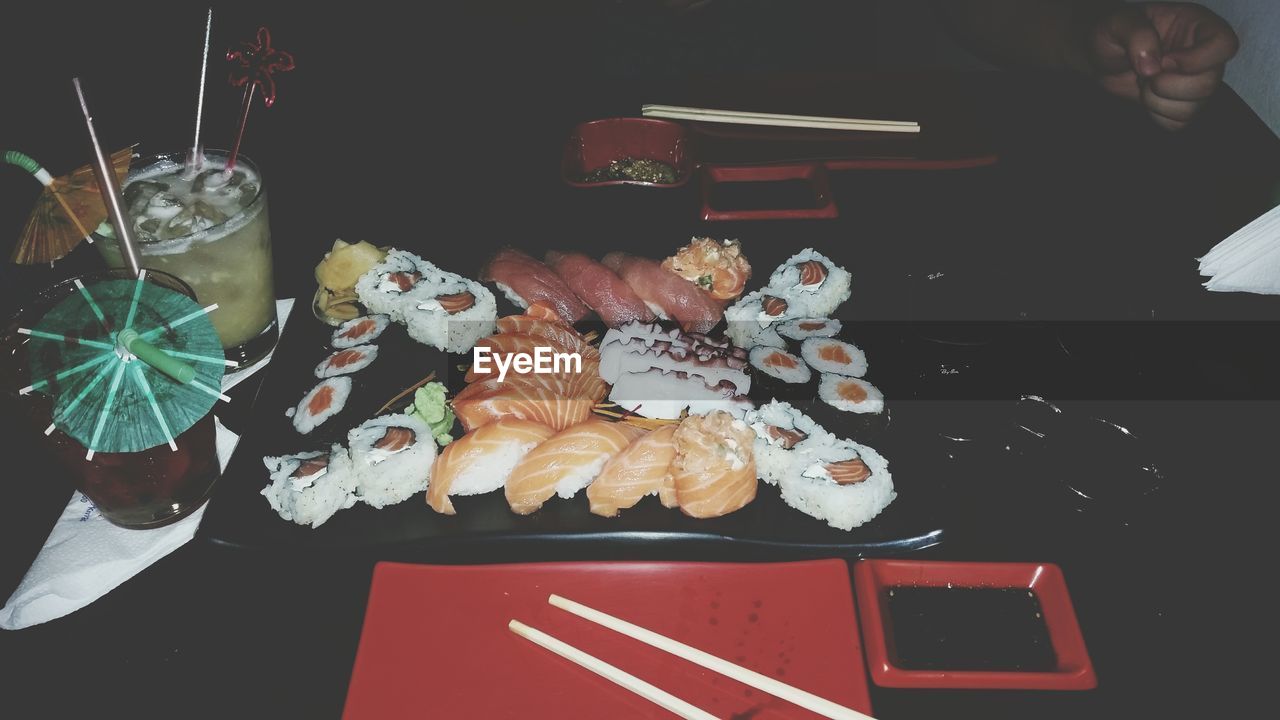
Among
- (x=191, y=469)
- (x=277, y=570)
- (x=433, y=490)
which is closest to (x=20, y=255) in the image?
(x=191, y=469)

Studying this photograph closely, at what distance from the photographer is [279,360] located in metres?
2.40

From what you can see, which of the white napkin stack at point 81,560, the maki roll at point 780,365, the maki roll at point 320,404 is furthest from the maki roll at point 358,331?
the maki roll at point 780,365

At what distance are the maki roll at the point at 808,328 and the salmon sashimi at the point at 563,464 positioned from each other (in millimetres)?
672

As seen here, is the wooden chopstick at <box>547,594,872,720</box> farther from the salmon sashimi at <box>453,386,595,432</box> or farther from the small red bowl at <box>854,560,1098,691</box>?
the salmon sashimi at <box>453,386,595,432</box>

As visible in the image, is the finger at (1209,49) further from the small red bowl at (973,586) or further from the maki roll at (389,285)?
the maki roll at (389,285)

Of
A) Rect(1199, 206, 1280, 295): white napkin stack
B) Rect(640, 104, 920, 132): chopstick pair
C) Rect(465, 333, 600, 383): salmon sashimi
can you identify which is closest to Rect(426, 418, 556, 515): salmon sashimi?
Rect(465, 333, 600, 383): salmon sashimi

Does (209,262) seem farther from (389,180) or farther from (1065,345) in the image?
(1065,345)

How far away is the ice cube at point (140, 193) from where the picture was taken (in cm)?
213

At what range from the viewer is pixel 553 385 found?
7.63ft

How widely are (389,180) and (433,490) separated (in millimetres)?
1678

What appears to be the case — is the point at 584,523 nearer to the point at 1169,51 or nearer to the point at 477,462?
the point at 477,462

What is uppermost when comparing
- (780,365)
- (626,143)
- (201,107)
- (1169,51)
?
(1169,51)

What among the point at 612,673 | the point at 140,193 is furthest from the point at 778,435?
the point at 140,193

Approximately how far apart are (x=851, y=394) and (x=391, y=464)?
1.29 metres
